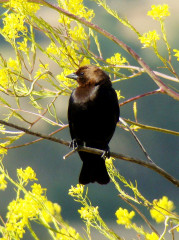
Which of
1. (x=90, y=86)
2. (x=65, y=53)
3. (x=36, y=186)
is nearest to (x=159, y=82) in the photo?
(x=65, y=53)

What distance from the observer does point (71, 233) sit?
120 centimetres

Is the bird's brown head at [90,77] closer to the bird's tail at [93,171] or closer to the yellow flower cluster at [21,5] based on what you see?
the bird's tail at [93,171]

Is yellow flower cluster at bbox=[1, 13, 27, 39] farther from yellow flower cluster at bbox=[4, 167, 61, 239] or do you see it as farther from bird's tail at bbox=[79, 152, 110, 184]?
bird's tail at bbox=[79, 152, 110, 184]

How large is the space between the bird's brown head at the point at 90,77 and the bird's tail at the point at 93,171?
40 centimetres

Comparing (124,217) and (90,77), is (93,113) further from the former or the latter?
(124,217)

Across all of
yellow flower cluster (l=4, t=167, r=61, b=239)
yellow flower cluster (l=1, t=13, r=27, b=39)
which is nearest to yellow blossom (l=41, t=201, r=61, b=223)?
yellow flower cluster (l=4, t=167, r=61, b=239)

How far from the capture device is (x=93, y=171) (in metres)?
2.02

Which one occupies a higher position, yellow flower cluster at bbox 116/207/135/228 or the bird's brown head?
the bird's brown head

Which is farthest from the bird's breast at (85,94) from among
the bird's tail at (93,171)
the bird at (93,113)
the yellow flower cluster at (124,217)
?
the yellow flower cluster at (124,217)

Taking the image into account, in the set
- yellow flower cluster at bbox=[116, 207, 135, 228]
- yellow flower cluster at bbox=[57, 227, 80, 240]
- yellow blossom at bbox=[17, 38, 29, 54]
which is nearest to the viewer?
yellow flower cluster at bbox=[57, 227, 80, 240]

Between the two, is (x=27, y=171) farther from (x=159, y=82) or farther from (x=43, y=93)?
(x=159, y=82)

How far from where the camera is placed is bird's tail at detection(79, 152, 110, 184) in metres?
1.98

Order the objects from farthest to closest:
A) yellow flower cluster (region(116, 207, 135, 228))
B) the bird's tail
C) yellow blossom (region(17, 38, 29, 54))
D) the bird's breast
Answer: the bird's tail → the bird's breast → yellow blossom (region(17, 38, 29, 54)) → yellow flower cluster (region(116, 207, 135, 228))

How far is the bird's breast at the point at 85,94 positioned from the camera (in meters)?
1.81
